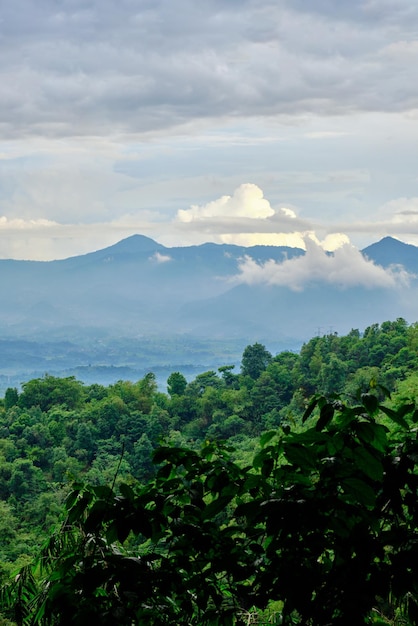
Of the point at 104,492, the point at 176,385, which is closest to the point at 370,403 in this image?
the point at 104,492

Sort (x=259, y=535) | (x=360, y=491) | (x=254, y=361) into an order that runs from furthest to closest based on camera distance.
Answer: (x=254, y=361), (x=259, y=535), (x=360, y=491)

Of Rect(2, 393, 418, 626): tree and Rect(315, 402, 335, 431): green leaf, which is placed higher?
Rect(315, 402, 335, 431): green leaf

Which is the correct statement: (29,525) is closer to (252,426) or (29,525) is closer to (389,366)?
(252,426)

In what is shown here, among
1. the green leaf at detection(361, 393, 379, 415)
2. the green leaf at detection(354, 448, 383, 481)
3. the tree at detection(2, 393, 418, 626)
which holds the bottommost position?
the tree at detection(2, 393, 418, 626)

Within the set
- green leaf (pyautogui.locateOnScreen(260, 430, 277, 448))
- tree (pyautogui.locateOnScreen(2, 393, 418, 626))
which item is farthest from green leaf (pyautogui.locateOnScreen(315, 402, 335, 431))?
green leaf (pyautogui.locateOnScreen(260, 430, 277, 448))

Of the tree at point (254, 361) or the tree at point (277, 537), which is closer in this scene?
the tree at point (277, 537)

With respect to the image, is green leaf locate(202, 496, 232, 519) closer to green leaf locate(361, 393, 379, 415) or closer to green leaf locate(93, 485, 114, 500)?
green leaf locate(93, 485, 114, 500)

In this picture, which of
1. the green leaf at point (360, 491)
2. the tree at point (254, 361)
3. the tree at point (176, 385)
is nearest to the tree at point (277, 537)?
the green leaf at point (360, 491)

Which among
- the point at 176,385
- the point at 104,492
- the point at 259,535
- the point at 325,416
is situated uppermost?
the point at 325,416

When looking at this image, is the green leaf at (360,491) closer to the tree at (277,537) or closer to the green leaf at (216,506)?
the tree at (277,537)

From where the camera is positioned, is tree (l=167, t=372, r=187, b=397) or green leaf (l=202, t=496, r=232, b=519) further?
tree (l=167, t=372, r=187, b=397)

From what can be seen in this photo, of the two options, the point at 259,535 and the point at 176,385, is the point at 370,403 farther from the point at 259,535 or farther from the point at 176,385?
the point at 176,385

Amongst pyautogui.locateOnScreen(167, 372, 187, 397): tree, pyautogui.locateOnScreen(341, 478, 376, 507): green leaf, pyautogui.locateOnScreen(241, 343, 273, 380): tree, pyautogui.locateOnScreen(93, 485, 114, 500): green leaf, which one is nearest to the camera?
pyautogui.locateOnScreen(341, 478, 376, 507): green leaf

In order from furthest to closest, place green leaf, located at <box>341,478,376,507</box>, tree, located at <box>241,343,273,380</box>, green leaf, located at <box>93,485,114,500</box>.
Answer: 1. tree, located at <box>241,343,273,380</box>
2. green leaf, located at <box>93,485,114,500</box>
3. green leaf, located at <box>341,478,376,507</box>
